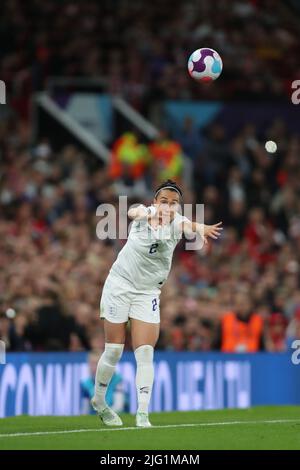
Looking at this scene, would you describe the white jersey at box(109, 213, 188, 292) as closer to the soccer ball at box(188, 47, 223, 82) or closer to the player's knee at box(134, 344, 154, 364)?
the player's knee at box(134, 344, 154, 364)

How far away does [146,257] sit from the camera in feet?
42.0

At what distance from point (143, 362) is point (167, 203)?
4.82 feet

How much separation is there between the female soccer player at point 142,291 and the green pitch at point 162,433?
1.57ft

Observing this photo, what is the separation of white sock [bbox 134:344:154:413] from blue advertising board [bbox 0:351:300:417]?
15.6 feet

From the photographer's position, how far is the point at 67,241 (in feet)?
71.5

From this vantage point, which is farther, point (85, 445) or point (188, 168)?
point (188, 168)

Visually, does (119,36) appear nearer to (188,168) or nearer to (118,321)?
(188,168)

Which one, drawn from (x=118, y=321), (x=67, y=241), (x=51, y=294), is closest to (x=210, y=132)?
(x=67, y=241)

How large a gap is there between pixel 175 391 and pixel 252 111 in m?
9.83

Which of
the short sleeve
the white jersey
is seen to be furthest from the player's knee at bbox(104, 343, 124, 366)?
the short sleeve

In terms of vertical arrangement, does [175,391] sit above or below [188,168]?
below

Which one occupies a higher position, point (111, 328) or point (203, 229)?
point (203, 229)

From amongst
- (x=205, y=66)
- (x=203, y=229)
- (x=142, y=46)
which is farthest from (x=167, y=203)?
(x=142, y=46)

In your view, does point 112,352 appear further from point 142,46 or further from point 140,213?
point 142,46
